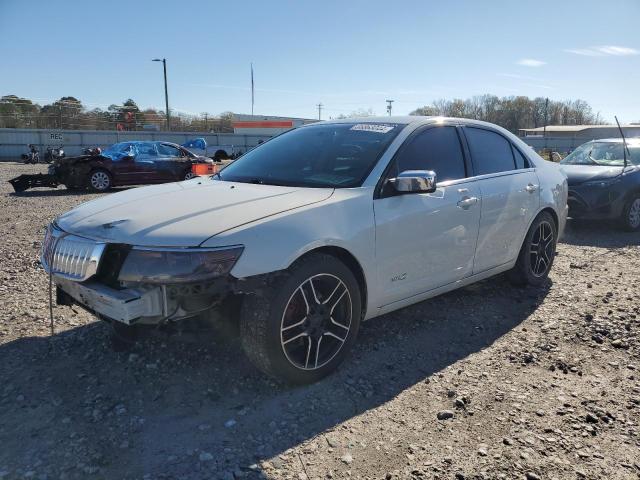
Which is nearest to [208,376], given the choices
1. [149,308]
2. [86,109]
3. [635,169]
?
[149,308]

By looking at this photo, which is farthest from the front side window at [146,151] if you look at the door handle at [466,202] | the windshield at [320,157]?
the door handle at [466,202]

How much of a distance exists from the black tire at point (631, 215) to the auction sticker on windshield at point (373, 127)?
19.9ft

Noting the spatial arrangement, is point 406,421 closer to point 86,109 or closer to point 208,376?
point 208,376

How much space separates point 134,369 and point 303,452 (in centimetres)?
138

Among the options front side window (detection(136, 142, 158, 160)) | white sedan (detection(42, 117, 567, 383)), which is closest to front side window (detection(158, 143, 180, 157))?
front side window (detection(136, 142, 158, 160))

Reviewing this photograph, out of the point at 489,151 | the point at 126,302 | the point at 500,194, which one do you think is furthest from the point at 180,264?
the point at 489,151

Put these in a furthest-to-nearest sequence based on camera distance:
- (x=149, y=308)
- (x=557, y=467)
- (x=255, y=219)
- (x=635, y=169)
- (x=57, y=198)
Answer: (x=57, y=198)
(x=635, y=169)
(x=255, y=219)
(x=149, y=308)
(x=557, y=467)

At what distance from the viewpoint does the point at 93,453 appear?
2467 millimetres

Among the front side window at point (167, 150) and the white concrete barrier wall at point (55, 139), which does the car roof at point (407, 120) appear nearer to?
the front side window at point (167, 150)

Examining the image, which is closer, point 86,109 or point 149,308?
point 149,308

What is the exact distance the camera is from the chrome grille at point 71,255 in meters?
2.81

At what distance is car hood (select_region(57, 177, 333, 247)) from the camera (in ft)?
9.01

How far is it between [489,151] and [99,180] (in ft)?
39.3

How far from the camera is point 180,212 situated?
3002 millimetres
